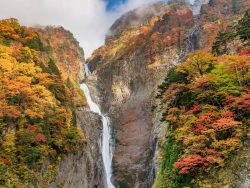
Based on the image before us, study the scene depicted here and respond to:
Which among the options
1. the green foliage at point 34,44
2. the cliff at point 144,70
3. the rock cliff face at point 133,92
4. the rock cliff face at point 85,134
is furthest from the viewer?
the cliff at point 144,70

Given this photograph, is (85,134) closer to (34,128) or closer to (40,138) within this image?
(34,128)

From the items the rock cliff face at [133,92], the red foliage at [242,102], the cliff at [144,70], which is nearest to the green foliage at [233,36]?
the cliff at [144,70]

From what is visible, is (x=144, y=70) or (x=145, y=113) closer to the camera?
(x=145, y=113)

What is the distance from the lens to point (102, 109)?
237ft

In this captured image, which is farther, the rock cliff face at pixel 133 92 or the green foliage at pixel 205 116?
the rock cliff face at pixel 133 92

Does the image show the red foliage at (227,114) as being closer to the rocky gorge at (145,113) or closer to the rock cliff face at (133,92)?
the rocky gorge at (145,113)

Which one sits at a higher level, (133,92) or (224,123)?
(133,92)

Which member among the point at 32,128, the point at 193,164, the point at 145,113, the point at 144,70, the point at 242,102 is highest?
the point at 144,70

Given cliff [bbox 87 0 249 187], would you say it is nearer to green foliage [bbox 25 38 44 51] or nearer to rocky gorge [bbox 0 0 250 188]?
rocky gorge [bbox 0 0 250 188]

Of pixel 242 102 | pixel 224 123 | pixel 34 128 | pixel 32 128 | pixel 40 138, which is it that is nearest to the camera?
pixel 224 123

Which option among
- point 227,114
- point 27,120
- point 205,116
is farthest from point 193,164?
point 27,120

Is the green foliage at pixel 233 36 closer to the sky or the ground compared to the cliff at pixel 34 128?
closer to the sky

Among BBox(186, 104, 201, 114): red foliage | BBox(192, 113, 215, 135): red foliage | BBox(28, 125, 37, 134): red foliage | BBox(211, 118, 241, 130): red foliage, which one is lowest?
BBox(211, 118, 241, 130): red foliage

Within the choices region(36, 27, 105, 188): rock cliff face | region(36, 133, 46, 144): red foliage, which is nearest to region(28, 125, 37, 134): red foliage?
region(36, 133, 46, 144): red foliage
